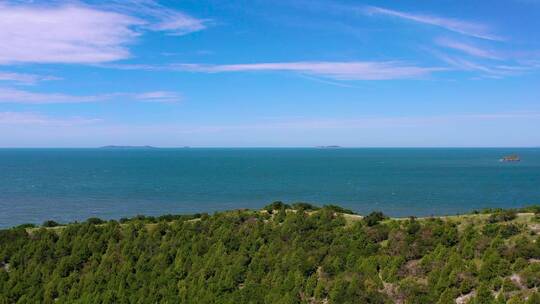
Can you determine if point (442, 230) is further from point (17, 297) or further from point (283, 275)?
point (17, 297)

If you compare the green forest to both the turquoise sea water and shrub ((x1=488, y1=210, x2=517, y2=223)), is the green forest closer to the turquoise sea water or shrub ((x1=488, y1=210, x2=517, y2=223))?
shrub ((x1=488, y1=210, x2=517, y2=223))

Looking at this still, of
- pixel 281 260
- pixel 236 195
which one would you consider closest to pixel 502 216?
pixel 281 260

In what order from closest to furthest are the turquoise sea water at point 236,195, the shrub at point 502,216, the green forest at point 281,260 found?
the green forest at point 281,260 → the shrub at point 502,216 → the turquoise sea water at point 236,195

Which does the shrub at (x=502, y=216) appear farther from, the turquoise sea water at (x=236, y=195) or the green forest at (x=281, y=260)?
the turquoise sea water at (x=236, y=195)

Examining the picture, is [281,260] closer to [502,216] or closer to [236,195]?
[502,216]

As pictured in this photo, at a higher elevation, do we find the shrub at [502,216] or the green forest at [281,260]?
the shrub at [502,216]

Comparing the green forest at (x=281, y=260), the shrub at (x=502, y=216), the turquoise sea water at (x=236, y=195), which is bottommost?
the turquoise sea water at (x=236, y=195)

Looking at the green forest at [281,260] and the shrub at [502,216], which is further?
the shrub at [502,216]

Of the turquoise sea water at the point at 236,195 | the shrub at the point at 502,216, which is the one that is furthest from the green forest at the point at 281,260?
the turquoise sea water at the point at 236,195
